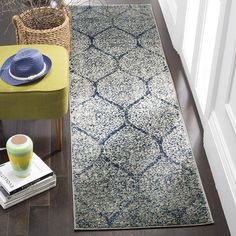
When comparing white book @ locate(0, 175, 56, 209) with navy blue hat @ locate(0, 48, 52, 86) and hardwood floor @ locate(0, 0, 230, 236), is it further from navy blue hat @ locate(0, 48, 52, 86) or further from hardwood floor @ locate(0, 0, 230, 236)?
navy blue hat @ locate(0, 48, 52, 86)

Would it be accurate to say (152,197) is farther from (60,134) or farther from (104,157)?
(60,134)

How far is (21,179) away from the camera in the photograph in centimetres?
252

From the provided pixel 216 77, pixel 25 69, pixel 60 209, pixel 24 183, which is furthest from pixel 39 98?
pixel 216 77

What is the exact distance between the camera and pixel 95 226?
95.3 inches

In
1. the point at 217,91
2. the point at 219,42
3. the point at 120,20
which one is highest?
the point at 219,42

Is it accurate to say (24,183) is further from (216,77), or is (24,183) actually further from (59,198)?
(216,77)

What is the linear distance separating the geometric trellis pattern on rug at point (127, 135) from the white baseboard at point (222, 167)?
3.6 inches

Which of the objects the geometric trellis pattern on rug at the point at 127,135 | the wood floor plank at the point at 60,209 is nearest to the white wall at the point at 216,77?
the geometric trellis pattern on rug at the point at 127,135

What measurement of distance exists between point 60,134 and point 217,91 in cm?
80

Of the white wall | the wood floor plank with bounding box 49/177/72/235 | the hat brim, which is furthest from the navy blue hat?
the white wall

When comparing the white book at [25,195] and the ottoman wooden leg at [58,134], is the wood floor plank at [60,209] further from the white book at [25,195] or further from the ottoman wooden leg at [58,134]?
the ottoman wooden leg at [58,134]

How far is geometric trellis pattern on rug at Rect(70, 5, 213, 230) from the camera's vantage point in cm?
250

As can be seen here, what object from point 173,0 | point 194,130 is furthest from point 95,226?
point 173,0

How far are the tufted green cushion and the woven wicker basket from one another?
1.64 ft
